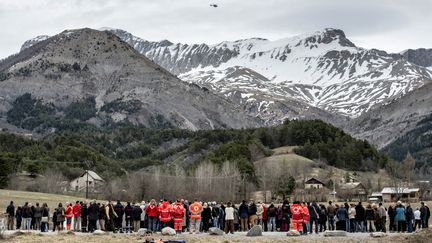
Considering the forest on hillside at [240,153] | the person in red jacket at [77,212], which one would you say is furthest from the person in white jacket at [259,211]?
the forest on hillside at [240,153]

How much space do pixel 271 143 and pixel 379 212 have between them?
150 metres

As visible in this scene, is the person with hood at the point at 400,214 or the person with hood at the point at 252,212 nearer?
the person with hood at the point at 400,214

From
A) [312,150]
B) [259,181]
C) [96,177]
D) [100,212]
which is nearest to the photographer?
[100,212]

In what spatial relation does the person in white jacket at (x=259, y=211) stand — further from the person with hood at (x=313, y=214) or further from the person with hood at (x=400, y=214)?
the person with hood at (x=400, y=214)

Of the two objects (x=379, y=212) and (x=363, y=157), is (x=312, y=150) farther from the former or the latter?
(x=379, y=212)

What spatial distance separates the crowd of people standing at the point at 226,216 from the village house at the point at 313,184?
92417 mm

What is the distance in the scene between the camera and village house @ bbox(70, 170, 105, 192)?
142 meters

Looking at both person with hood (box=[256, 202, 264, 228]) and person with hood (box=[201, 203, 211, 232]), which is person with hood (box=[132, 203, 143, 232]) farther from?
person with hood (box=[256, 202, 264, 228])

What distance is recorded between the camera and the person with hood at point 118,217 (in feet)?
146

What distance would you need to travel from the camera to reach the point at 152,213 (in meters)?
44.1

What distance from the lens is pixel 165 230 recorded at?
4119cm

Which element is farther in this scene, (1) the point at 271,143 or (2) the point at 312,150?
(1) the point at 271,143

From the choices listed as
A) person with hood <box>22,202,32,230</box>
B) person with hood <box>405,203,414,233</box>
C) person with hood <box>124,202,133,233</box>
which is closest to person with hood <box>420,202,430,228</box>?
person with hood <box>405,203,414,233</box>

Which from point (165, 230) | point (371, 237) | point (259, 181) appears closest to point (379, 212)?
point (371, 237)
